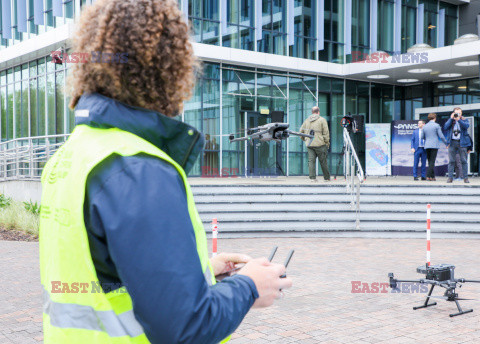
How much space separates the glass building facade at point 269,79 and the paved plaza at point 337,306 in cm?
1061

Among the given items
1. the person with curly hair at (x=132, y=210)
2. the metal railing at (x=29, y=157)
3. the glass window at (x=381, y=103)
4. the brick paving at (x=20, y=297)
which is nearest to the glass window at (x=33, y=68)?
the metal railing at (x=29, y=157)

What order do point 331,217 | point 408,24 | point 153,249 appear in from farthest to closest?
point 408,24
point 331,217
point 153,249

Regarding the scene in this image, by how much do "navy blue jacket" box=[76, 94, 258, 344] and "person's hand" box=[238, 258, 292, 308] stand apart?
0.12 m

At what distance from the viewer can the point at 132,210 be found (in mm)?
1122

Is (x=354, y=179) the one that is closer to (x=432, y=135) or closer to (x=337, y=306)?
(x=432, y=135)

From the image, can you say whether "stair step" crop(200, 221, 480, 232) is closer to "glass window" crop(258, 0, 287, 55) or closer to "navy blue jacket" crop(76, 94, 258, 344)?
"navy blue jacket" crop(76, 94, 258, 344)

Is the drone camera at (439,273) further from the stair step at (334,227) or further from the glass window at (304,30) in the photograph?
the glass window at (304,30)

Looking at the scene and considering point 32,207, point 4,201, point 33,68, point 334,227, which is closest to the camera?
point 334,227

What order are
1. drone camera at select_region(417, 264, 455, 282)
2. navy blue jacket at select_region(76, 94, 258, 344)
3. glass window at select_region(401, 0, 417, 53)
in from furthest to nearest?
glass window at select_region(401, 0, 417, 53)
drone camera at select_region(417, 264, 455, 282)
navy blue jacket at select_region(76, 94, 258, 344)

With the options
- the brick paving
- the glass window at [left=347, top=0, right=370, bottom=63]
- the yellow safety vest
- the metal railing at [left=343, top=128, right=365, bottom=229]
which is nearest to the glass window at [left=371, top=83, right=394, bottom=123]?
the glass window at [left=347, top=0, right=370, bottom=63]

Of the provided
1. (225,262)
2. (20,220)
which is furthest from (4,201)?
(225,262)

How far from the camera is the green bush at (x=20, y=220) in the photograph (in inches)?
463

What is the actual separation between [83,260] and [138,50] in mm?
520

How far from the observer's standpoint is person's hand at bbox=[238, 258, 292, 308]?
135 cm
